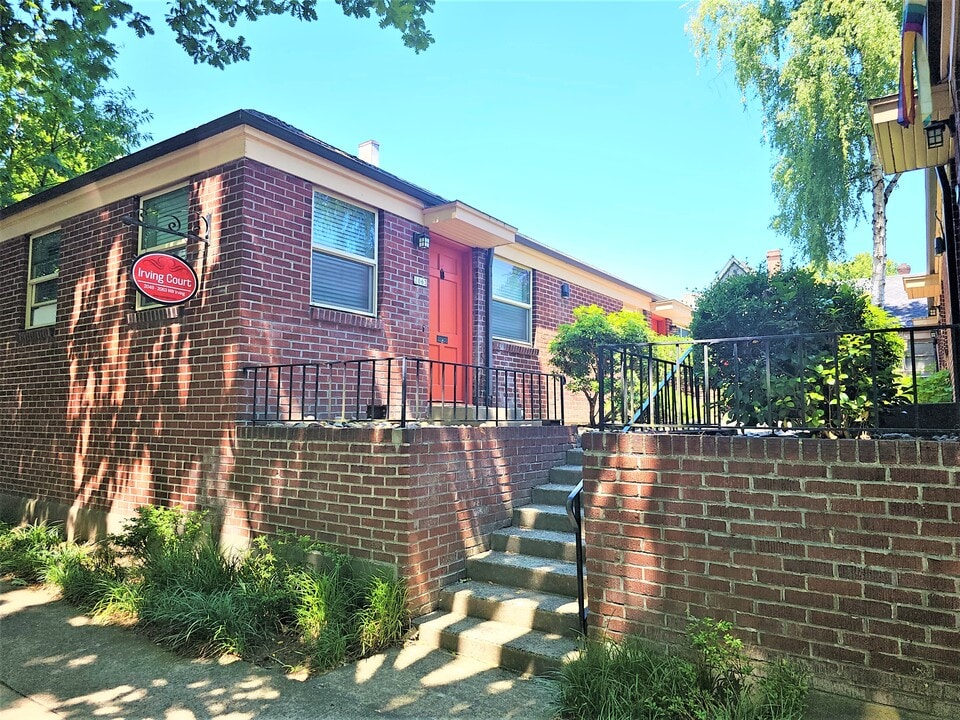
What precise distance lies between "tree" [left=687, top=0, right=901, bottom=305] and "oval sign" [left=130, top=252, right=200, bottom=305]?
39.0 ft

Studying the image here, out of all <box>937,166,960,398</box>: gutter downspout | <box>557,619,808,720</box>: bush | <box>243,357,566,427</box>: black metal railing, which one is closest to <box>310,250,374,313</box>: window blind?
<box>243,357,566,427</box>: black metal railing

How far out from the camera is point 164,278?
18.7 feet

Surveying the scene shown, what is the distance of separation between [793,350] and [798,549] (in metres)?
1.50

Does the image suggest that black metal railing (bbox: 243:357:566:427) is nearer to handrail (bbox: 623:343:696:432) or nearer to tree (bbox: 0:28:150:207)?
Result: handrail (bbox: 623:343:696:432)

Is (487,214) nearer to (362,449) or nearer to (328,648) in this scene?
(362,449)

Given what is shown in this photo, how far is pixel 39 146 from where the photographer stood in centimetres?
1176

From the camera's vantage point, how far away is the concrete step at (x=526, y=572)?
4.46 meters

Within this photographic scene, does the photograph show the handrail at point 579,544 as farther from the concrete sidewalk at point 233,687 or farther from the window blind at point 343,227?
the window blind at point 343,227

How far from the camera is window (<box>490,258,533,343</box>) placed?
927 cm

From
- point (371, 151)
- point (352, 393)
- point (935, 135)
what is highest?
point (371, 151)

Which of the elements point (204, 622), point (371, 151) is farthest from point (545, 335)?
point (204, 622)

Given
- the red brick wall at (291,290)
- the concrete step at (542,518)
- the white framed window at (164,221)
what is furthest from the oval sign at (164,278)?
the concrete step at (542,518)

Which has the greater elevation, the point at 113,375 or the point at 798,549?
the point at 113,375

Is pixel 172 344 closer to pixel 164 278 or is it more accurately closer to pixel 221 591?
pixel 164 278
